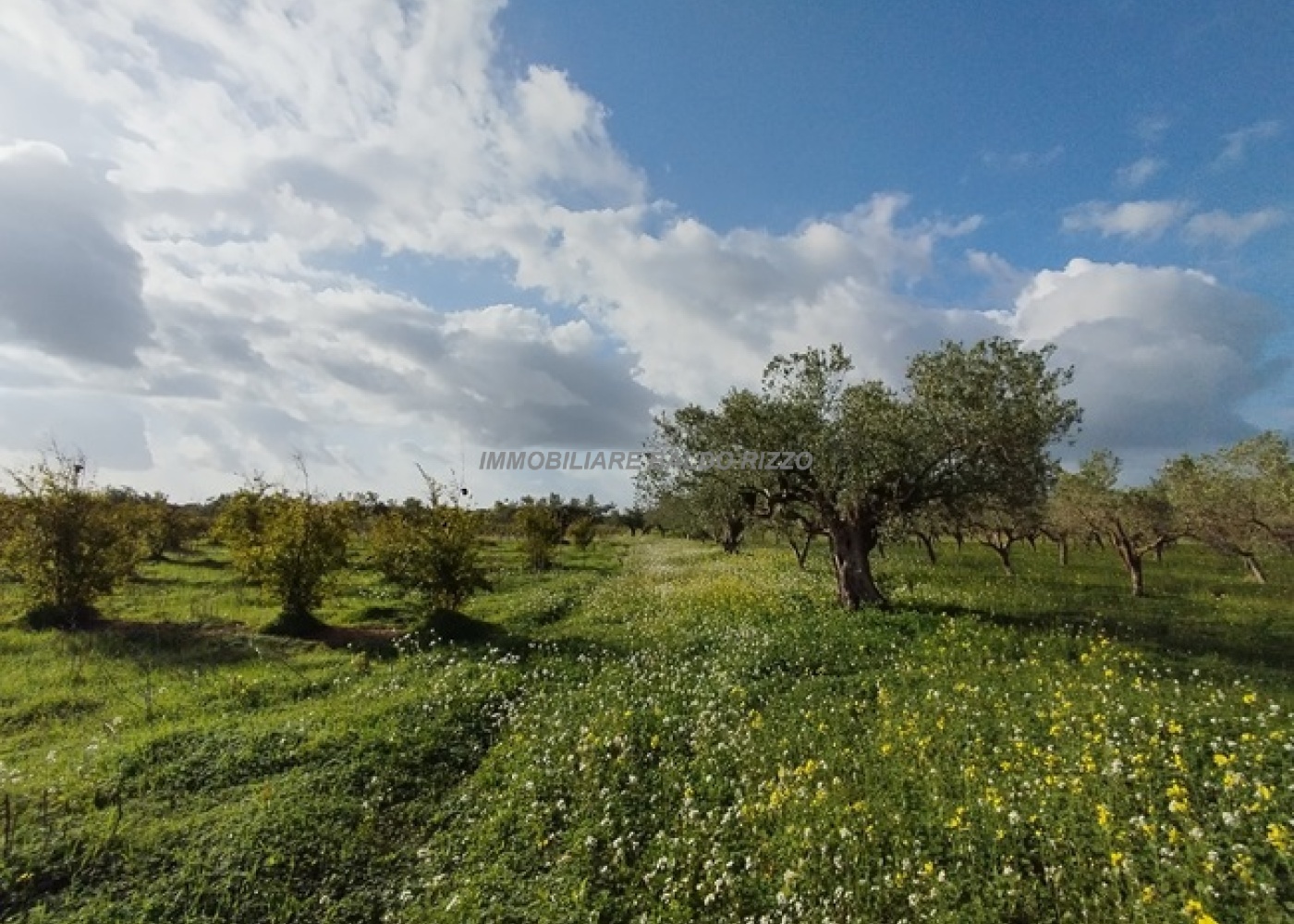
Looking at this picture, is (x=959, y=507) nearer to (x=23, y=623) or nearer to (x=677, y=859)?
(x=677, y=859)

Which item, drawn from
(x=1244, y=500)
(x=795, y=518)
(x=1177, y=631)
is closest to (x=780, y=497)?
(x=795, y=518)

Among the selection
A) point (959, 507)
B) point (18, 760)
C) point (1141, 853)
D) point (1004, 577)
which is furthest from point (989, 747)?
point (1004, 577)

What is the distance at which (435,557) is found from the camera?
22.9 metres

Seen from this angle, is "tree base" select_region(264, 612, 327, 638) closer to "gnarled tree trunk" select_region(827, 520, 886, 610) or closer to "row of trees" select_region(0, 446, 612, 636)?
"row of trees" select_region(0, 446, 612, 636)


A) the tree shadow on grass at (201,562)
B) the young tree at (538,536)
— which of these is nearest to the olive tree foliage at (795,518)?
the young tree at (538,536)

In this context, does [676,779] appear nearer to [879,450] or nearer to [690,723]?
[690,723]

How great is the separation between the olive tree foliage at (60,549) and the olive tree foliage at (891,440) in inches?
929

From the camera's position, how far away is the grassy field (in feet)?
23.8

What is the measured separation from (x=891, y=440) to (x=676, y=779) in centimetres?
1492

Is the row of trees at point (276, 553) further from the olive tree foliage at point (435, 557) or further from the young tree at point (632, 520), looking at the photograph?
the young tree at point (632, 520)

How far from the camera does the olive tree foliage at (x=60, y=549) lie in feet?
79.7

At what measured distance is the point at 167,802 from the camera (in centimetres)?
1042

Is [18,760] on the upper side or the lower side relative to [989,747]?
lower

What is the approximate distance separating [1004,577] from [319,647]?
31.3 meters
